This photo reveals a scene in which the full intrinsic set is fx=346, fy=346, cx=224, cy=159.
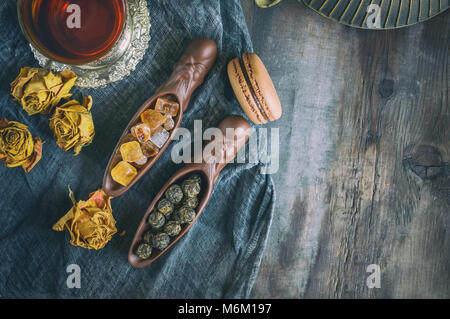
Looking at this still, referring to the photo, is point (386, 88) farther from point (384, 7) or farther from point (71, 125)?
point (71, 125)

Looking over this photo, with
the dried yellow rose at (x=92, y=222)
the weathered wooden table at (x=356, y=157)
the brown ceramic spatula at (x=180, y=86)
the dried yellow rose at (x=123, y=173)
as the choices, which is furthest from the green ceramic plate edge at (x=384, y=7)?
the dried yellow rose at (x=92, y=222)

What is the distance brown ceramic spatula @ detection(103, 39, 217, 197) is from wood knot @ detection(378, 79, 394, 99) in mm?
448

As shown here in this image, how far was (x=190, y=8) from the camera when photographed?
32.4 inches

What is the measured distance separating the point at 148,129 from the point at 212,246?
1.11 feet

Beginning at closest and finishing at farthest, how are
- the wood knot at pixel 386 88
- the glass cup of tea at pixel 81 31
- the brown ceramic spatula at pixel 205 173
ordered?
the glass cup of tea at pixel 81 31 → the brown ceramic spatula at pixel 205 173 → the wood knot at pixel 386 88

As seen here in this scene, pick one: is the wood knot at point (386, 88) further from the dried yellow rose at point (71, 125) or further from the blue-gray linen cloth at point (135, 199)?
the dried yellow rose at point (71, 125)

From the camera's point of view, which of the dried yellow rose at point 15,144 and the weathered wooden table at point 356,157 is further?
the weathered wooden table at point 356,157

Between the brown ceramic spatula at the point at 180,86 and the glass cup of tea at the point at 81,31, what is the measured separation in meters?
0.12

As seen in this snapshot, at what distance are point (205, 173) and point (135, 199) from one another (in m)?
0.20

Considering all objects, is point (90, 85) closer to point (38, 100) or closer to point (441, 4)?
point (38, 100)

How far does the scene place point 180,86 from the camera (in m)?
0.80

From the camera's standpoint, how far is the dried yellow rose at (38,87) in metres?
0.75

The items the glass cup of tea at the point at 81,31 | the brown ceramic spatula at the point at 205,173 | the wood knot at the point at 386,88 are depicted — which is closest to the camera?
the glass cup of tea at the point at 81,31
